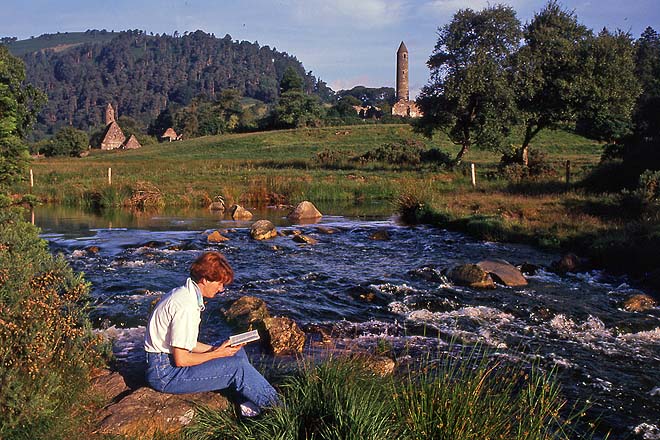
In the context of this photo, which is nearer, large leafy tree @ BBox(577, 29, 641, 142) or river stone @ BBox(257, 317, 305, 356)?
river stone @ BBox(257, 317, 305, 356)

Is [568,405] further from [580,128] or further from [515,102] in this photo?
[580,128]

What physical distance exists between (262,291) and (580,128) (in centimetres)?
5932

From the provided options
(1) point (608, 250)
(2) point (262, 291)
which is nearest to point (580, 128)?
(1) point (608, 250)

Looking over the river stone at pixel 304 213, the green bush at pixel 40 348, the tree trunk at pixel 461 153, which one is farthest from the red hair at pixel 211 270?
the tree trunk at pixel 461 153

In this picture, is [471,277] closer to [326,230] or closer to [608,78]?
[326,230]

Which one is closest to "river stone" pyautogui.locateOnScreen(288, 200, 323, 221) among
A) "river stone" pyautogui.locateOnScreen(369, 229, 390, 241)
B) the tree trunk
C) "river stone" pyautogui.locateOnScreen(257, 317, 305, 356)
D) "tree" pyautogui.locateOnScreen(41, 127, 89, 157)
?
"river stone" pyautogui.locateOnScreen(369, 229, 390, 241)

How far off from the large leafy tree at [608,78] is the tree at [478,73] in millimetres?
4233

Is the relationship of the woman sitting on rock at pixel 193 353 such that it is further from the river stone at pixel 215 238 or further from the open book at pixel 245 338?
the river stone at pixel 215 238

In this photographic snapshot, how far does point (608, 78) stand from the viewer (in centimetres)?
3453

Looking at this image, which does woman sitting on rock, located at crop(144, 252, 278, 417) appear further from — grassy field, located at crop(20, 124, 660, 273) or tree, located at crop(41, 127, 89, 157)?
tree, located at crop(41, 127, 89, 157)

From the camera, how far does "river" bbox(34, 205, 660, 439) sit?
7.69 m

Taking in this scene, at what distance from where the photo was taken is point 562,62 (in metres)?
34.8

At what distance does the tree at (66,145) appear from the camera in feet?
265

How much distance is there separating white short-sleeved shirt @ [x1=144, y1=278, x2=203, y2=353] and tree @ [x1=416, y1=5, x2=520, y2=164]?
3298 centimetres
